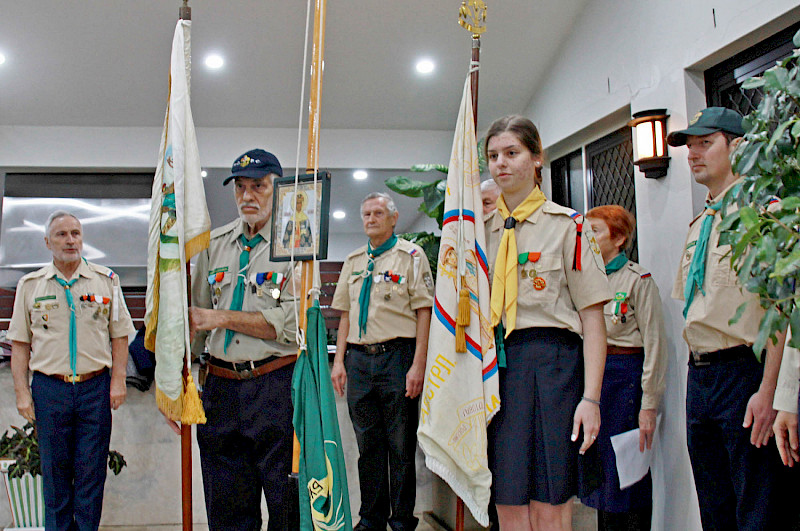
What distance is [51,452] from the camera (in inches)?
113

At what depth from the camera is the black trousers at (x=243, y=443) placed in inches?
75.0

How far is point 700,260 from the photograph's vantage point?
204 cm

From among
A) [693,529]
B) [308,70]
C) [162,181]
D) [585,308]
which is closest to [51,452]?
[162,181]

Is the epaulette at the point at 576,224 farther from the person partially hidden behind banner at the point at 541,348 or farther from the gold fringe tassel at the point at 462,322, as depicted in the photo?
the gold fringe tassel at the point at 462,322

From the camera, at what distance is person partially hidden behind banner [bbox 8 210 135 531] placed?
288 cm

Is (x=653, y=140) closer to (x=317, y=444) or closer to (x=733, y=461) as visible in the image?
(x=733, y=461)

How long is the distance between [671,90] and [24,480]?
11.9 feet

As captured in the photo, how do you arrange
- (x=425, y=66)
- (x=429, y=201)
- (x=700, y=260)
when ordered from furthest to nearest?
(x=425, y=66) → (x=429, y=201) → (x=700, y=260)

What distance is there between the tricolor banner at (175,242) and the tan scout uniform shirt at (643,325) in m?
1.81

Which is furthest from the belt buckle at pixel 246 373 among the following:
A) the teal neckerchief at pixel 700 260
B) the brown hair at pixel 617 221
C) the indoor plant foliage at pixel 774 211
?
the brown hair at pixel 617 221

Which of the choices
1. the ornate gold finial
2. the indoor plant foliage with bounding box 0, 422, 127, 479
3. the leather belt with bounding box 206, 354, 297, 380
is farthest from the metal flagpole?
the indoor plant foliage with bounding box 0, 422, 127, 479

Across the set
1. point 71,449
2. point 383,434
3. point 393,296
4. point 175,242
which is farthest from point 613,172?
point 71,449

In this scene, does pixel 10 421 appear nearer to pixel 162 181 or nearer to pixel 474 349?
pixel 162 181

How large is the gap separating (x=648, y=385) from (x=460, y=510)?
1272 millimetres
